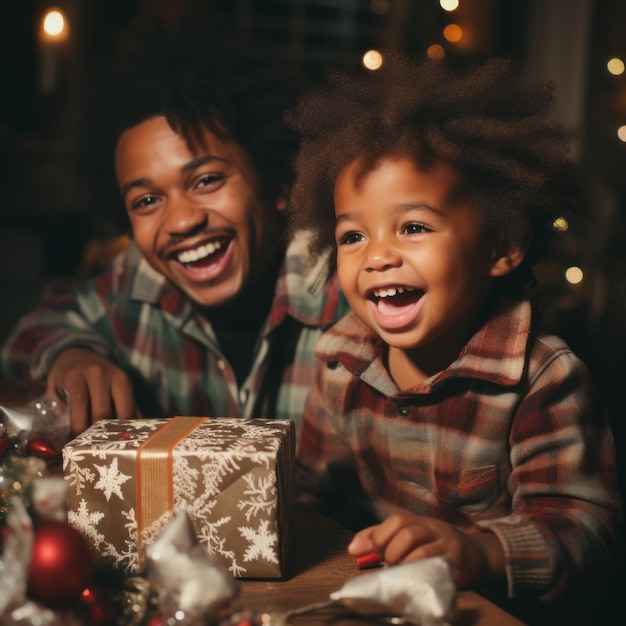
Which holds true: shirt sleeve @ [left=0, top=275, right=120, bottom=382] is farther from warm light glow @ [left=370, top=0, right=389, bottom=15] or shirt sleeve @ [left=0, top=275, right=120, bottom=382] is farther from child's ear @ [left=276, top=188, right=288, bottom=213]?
warm light glow @ [left=370, top=0, right=389, bottom=15]

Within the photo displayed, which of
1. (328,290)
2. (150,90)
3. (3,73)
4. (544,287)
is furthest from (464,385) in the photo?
(3,73)

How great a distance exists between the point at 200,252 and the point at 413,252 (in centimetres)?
46

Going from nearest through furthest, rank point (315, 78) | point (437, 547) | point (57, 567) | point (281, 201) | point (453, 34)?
point (57, 567)
point (437, 547)
point (281, 201)
point (315, 78)
point (453, 34)

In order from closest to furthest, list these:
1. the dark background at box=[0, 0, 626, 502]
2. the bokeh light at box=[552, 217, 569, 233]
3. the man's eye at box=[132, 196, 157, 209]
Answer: the bokeh light at box=[552, 217, 569, 233], the man's eye at box=[132, 196, 157, 209], the dark background at box=[0, 0, 626, 502]

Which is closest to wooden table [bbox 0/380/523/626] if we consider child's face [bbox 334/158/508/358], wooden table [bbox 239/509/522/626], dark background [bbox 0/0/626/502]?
wooden table [bbox 239/509/522/626]

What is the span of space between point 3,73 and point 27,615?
4.10 metres

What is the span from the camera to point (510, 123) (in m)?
0.87

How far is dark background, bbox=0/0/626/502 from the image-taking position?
2.38 meters

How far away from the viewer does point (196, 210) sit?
3.87 feet

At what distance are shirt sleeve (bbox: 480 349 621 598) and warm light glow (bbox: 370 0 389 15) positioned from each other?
149 inches

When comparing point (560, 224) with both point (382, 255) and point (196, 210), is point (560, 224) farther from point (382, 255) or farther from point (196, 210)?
point (196, 210)

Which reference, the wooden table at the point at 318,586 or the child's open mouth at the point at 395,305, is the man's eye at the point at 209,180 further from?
the wooden table at the point at 318,586

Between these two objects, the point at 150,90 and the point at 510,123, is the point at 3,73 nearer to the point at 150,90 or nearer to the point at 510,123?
the point at 150,90

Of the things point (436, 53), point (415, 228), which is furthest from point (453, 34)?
point (415, 228)
